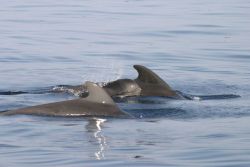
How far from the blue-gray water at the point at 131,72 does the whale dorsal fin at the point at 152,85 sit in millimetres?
249

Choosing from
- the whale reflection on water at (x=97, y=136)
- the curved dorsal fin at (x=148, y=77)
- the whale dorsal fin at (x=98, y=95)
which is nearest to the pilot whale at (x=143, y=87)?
the curved dorsal fin at (x=148, y=77)

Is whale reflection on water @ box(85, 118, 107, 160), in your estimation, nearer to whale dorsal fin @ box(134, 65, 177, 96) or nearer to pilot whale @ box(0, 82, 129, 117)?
pilot whale @ box(0, 82, 129, 117)

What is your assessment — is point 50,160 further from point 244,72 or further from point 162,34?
point 162,34

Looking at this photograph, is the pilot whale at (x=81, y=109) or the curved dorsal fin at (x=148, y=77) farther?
the curved dorsal fin at (x=148, y=77)

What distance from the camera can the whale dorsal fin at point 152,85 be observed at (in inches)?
561

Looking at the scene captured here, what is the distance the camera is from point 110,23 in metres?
25.8

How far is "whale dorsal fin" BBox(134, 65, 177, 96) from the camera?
46.7 feet

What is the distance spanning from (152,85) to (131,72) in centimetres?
347

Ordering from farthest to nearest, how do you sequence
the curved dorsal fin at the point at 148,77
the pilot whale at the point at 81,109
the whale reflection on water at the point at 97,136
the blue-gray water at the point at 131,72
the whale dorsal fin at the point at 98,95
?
the curved dorsal fin at the point at 148,77, the pilot whale at the point at 81,109, the whale dorsal fin at the point at 98,95, the blue-gray water at the point at 131,72, the whale reflection on water at the point at 97,136

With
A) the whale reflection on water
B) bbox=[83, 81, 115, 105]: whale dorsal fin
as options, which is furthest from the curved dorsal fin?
the whale reflection on water

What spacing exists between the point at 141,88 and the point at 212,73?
335 cm

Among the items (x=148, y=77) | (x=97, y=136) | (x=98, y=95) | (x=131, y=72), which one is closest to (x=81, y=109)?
(x=98, y=95)

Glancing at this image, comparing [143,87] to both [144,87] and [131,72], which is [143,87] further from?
[131,72]

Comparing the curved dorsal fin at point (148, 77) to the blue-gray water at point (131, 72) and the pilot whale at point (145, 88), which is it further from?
the blue-gray water at point (131, 72)
